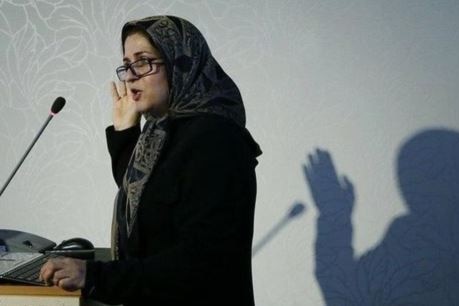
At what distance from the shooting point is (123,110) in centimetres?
134

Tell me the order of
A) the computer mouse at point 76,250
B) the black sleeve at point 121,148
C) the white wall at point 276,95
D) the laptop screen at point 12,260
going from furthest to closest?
the white wall at point 276,95 < the black sleeve at point 121,148 < the computer mouse at point 76,250 < the laptop screen at point 12,260

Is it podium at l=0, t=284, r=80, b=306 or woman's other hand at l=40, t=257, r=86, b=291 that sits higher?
woman's other hand at l=40, t=257, r=86, b=291

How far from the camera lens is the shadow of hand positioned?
68.9 inches

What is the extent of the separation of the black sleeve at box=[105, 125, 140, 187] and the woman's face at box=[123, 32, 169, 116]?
25 cm

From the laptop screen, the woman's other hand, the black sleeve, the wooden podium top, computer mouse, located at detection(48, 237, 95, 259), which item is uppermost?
the black sleeve

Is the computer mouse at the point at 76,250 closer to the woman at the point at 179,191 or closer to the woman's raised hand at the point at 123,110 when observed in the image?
the woman at the point at 179,191

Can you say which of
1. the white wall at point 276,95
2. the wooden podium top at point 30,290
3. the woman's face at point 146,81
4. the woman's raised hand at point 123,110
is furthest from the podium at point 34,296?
the white wall at point 276,95

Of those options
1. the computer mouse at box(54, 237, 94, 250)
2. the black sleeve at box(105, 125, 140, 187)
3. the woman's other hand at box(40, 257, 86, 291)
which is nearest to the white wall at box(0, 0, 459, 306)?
Answer: the black sleeve at box(105, 125, 140, 187)

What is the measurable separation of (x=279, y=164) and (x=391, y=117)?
46cm

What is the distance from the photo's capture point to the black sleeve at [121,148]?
→ 1283mm

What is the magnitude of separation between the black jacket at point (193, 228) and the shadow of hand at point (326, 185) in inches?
32.8

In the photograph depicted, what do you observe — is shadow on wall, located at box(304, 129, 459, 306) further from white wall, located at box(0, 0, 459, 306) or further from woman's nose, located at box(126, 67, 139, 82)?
woman's nose, located at box(126, 67, 139, 82)

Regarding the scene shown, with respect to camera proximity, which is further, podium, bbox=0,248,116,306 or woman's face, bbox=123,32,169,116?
woman's face, bbox=123,32,169,116

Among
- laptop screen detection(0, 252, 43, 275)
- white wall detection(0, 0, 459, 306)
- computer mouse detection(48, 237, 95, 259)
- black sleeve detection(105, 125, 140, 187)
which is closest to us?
laptop screen detection(0, 252, 43, 275)
